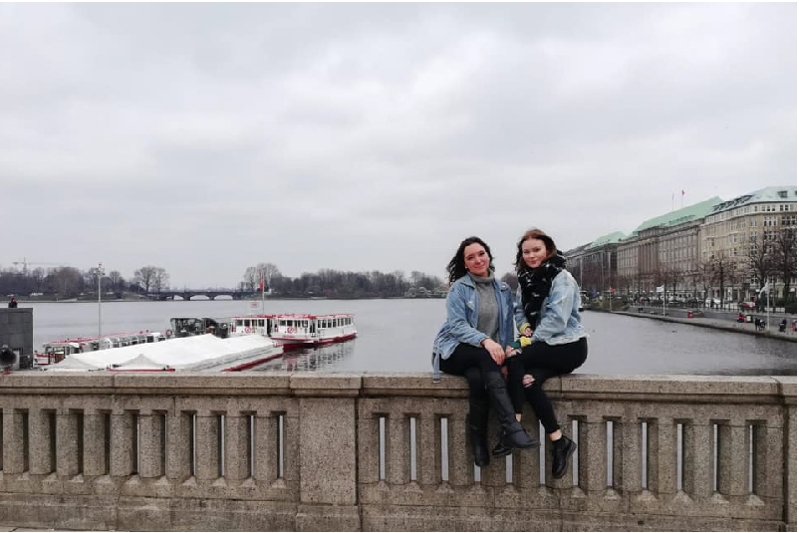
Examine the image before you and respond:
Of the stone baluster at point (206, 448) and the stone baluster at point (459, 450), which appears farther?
the stone baluster at point (206, 448)

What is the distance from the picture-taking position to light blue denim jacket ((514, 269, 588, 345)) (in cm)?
449

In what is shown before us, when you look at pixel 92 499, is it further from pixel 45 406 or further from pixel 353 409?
pixel 353 409

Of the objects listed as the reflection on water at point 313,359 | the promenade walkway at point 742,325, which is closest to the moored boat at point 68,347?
the reflection on water at point 313,359

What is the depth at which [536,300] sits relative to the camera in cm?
475

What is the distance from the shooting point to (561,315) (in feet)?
14.7

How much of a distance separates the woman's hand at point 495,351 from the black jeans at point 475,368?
0.11 feet

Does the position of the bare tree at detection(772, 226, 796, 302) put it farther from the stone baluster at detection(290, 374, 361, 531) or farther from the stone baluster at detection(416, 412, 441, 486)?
the stone baluster at detection(290, 374, 361, 531)

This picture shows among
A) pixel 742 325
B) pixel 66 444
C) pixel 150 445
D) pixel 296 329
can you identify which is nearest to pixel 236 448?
pixel 150 445

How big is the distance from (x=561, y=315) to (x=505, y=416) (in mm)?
898

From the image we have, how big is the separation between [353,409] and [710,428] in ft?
9.45

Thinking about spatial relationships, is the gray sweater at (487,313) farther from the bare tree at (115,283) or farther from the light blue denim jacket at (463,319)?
the bare tree at (115,283)

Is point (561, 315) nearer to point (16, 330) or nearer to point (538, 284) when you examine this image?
point (538, 284)

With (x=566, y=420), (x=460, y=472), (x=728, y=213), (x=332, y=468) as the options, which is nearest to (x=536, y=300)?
(x=566, y=420)

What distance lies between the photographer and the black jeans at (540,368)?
4473mm
